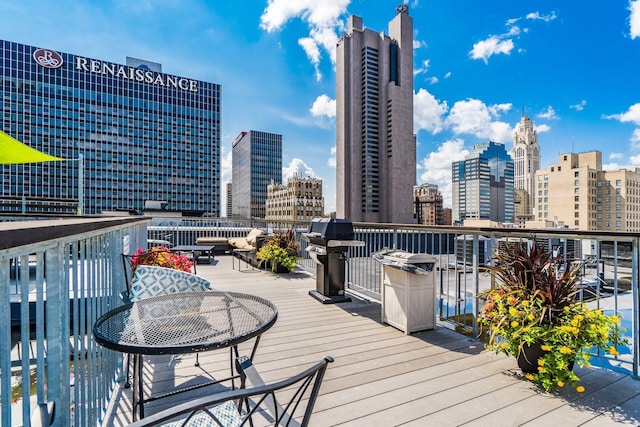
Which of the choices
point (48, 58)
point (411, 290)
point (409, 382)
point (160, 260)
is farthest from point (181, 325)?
point (48, 58)

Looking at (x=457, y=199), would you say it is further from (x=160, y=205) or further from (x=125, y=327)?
(x=125, y=327)

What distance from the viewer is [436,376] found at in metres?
2.43

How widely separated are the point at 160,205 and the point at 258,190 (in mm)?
85049

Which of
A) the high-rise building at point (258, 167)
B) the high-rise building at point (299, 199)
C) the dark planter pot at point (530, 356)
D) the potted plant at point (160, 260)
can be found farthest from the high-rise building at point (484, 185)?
the potted plant at point (160, 260)

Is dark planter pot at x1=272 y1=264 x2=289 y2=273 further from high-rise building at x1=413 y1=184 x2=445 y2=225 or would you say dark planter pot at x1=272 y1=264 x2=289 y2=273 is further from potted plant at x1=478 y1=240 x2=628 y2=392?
high-rise building at x1=413 y1=184 x2=445 y2=225

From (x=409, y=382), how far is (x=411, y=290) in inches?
42.1

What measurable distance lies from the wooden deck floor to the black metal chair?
44 centimetres

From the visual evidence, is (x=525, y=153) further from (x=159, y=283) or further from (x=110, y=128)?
(x=159, y=283)

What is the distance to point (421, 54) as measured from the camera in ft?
206

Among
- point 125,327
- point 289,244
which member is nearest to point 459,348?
point 125,327

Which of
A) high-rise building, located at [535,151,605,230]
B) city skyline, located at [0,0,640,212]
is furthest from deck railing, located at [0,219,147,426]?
high-rise building, located at [535,151,605,230]

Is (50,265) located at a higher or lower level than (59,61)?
lower

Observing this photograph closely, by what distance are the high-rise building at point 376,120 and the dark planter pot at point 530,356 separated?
5761 centimetres

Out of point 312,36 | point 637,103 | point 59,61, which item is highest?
point 59,61
